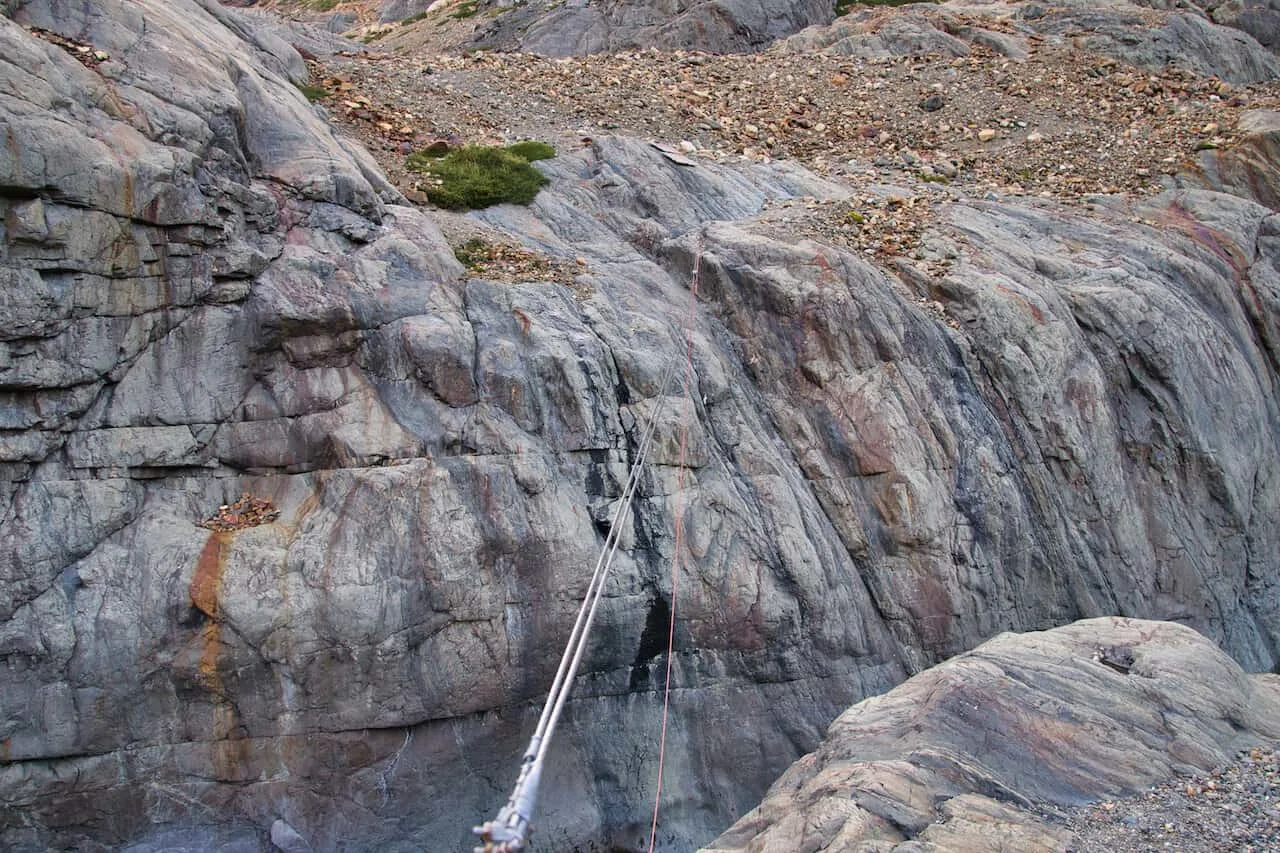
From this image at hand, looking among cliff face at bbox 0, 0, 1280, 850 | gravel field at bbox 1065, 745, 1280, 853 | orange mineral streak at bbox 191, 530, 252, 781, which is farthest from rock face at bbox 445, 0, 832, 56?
gravel field at bbox 1065, 745, 1280, 853

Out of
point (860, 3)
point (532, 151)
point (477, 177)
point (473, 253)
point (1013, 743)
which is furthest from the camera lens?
point (860, 3)

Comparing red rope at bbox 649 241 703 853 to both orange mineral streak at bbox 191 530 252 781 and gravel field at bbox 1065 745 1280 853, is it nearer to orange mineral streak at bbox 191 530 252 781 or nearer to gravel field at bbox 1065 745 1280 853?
orange mineral streak at bbox 191 530 252 781

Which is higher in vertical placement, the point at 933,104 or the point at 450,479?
the point at 933,104

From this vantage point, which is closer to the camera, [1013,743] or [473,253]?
[1013,743]

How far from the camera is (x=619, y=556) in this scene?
11977 mm

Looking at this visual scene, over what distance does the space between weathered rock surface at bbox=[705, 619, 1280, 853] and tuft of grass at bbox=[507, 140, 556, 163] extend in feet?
37.0

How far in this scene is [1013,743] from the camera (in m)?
7.91

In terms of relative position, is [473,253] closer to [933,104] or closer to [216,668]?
[216,668]

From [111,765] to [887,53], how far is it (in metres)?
23.5

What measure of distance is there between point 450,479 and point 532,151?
7680 millimetres

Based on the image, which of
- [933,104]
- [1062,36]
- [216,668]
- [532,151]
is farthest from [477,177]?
[1062,36]

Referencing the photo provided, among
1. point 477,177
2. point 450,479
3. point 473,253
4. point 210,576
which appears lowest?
point 210,576

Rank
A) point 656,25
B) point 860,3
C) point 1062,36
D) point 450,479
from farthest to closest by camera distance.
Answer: point 860,3, point 656,25, point 1062,36, point 450,479

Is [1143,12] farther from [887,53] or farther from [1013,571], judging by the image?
[1013,571]
